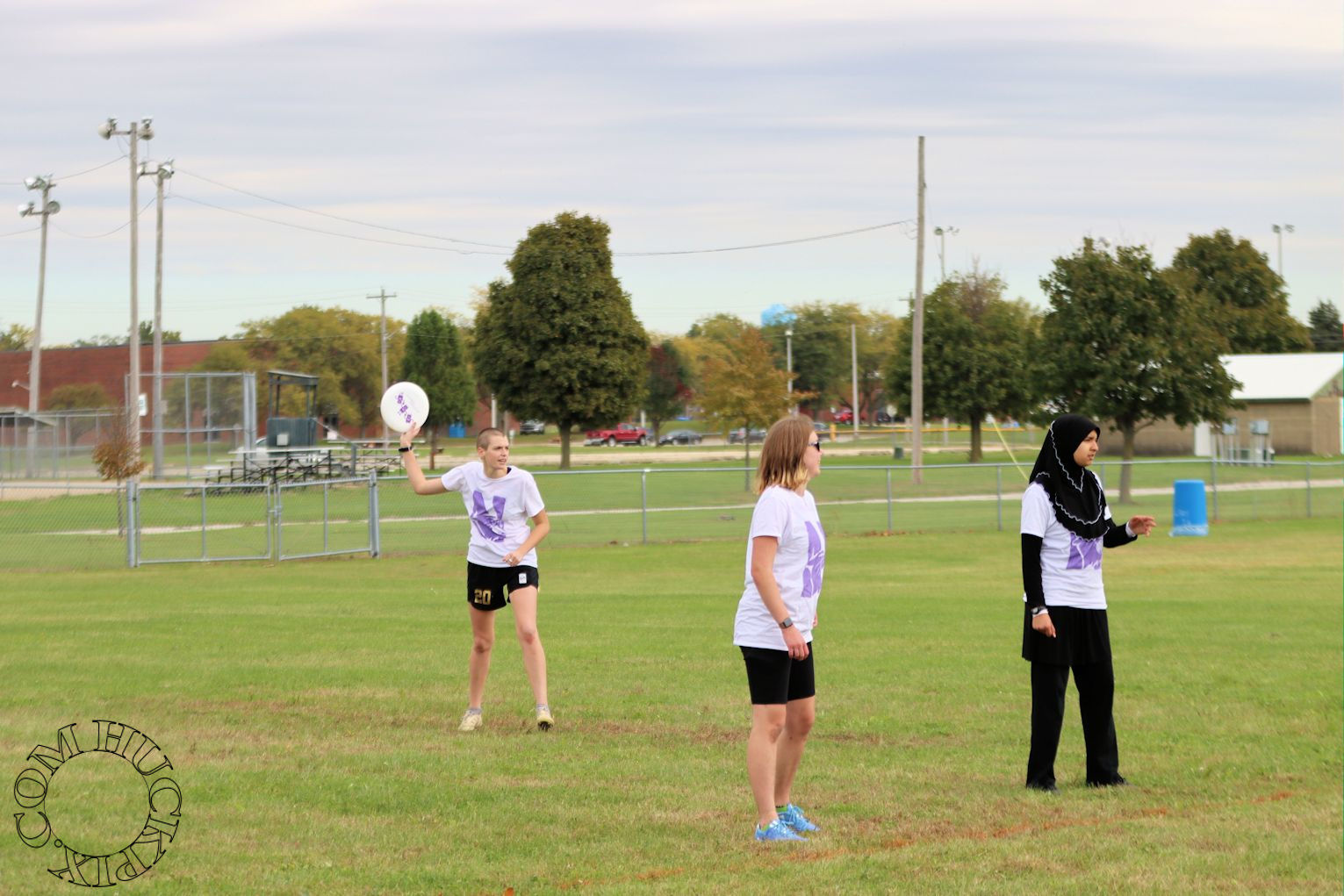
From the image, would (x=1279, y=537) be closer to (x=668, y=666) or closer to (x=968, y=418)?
(x=668, y=666)

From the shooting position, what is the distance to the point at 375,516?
24156 millimetres

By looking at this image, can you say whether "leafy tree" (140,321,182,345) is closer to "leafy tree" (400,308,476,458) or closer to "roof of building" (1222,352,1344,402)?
"leafy tree" (400,308,476,458)

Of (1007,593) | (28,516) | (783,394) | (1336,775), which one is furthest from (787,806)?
(783,394)

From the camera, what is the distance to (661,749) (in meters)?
8.50

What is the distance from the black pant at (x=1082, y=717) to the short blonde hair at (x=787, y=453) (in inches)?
81.1

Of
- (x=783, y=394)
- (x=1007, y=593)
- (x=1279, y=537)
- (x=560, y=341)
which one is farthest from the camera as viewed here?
(x=560, y=341)

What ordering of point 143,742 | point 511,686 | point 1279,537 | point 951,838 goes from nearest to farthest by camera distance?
point 951,838 → point 143,742 → point 511,686 → point 1279,537

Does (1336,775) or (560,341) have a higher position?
(560,341)

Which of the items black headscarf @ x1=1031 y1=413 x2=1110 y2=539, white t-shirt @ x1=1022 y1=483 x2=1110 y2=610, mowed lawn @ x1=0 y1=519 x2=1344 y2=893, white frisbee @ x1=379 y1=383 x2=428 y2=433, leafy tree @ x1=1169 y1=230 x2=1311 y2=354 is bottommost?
mowed lawn @ x1=0 y1=519 x2=1344 y2=893

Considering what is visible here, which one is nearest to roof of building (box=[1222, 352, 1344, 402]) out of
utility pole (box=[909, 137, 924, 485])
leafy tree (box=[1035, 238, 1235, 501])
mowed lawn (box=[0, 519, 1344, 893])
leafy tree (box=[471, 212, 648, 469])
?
utility pole (box=[909, 137, 924, 485])

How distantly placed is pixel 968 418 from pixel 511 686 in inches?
2125

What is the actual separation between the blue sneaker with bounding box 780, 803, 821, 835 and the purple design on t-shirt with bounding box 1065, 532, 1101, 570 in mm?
2157

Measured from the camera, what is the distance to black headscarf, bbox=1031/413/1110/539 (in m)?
7.34

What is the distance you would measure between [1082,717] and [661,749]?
2.58 meters
